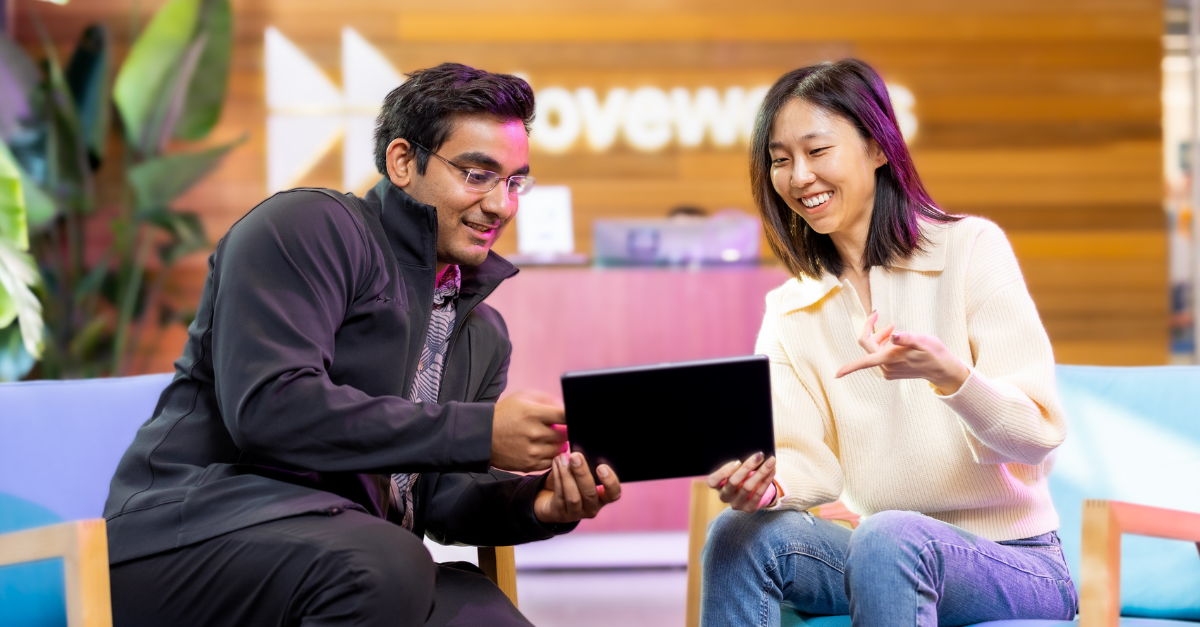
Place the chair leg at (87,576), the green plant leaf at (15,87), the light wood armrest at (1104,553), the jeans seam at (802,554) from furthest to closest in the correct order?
the green plant leaf at (15,87)
the jeans seam at (802,554)
the light wood armrest at (1104,553)
the chair leg at (87,576)

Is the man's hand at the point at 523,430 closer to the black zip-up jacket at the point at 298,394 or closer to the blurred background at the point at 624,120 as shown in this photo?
the black zip-up jacket at the point at 298,394

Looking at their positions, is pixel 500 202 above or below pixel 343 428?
above

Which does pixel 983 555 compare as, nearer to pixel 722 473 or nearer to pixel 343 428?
pixel 722 473

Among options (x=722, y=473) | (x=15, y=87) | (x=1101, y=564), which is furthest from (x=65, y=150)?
(x=1101, y=564)

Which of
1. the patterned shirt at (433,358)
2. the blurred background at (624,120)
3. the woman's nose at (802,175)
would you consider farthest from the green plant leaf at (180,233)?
the woman's nose at (802,175)

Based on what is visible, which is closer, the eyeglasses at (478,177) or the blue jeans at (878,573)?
the blue jeans at (878,573)

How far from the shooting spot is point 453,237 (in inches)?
65.1

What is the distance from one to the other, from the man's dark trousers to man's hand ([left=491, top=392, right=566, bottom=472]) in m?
0.17

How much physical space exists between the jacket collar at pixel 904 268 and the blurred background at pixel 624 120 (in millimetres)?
2520

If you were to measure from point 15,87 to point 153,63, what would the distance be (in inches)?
22.7

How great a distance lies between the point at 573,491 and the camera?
1489mm

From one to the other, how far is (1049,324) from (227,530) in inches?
200

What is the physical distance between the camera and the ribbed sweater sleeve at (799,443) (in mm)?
1655

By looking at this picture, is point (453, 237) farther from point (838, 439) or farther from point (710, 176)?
point (710, 176)
